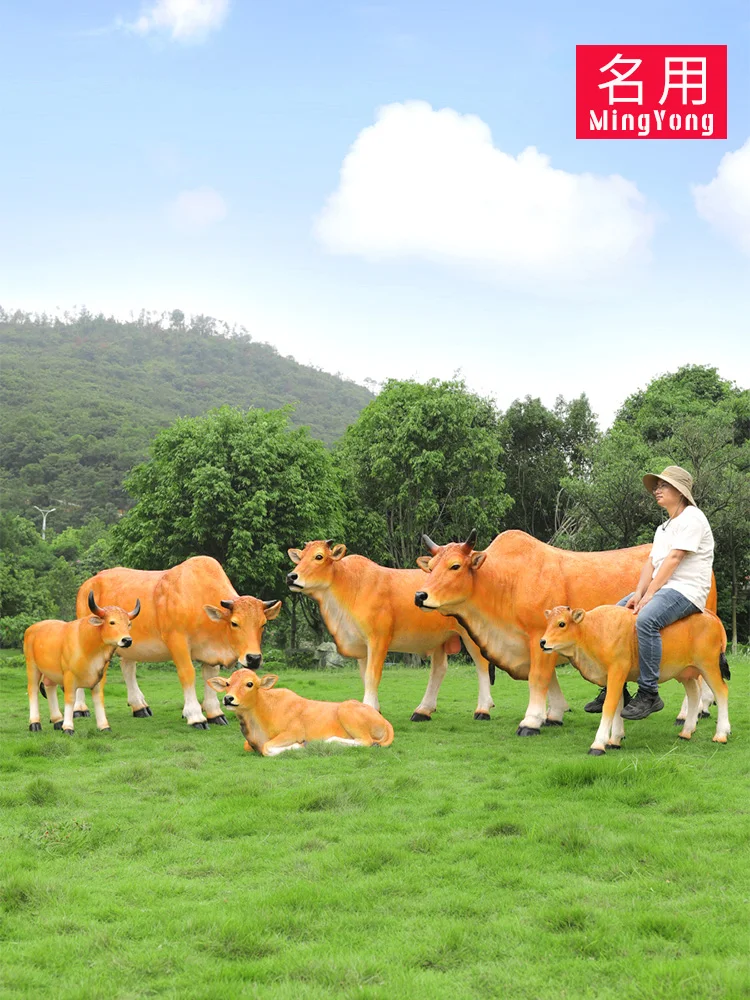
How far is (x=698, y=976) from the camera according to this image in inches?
178

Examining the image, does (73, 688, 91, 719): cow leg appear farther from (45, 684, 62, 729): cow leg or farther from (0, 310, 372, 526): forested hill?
(0, 310, 372, 526): forested hill

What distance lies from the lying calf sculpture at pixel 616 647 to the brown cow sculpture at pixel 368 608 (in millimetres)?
2909

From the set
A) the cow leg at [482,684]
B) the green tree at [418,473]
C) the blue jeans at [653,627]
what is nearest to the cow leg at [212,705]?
the cow leg at [482,684]

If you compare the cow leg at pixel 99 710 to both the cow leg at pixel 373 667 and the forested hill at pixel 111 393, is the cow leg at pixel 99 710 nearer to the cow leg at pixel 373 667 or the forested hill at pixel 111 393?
the cow leg at pixel 373 667

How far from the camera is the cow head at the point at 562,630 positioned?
9359mm

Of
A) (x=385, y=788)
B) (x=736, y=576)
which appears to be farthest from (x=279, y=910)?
(x=736, y=576)

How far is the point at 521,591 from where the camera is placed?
10.9 meters

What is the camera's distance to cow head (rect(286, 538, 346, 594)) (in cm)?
1191

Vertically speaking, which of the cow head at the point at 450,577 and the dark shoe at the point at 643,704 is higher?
the cow head at the point at 450,577

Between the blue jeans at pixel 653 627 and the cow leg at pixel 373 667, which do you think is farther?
the cow leg at pixel 373 667

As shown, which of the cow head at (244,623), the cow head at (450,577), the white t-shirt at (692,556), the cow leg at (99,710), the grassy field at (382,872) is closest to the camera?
the grassy field at (382,872)

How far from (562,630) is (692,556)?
4.71ft

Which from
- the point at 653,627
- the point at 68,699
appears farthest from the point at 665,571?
the point at 68,699

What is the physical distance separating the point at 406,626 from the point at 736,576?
82.8ft
